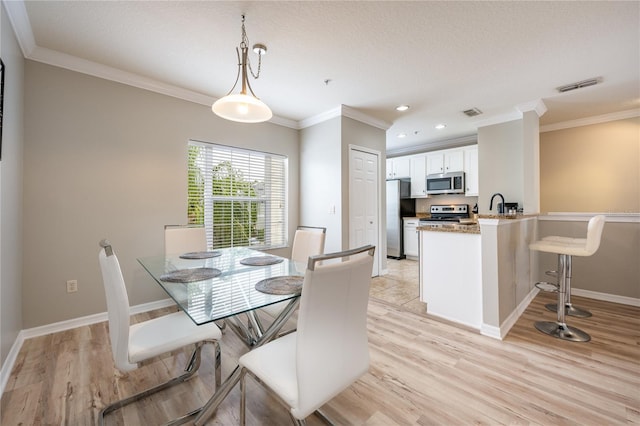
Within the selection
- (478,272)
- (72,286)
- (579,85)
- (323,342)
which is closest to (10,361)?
(72,286)

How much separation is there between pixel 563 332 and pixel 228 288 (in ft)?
9.36

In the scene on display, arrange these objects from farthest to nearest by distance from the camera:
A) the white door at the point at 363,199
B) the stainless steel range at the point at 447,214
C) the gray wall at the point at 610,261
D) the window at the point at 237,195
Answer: the stainless steel range at the point at 447,214
the white door at the point at 363,199
the window at the point at 237,195
the gray wall at the point at 610,261

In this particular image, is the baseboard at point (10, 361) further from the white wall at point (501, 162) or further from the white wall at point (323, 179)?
the white wall at point (501, 162)

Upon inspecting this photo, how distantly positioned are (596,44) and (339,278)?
3.11 meters

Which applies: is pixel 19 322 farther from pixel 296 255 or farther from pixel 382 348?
pixel 382 348

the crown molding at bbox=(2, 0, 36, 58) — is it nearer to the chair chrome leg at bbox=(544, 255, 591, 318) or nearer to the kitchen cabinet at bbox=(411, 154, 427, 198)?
the chair chrome leg at bbox=(544, 255, 591, 318)

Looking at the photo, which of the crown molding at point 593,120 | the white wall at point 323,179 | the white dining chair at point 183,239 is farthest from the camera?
the white wall at point 323,179

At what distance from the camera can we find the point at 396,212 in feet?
18.7

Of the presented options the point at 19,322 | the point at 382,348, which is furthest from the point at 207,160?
the point at 382,348

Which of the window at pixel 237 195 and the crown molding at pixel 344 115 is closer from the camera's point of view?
the window at pixel 237 195

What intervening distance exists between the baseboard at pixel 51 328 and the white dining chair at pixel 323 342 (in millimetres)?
1800

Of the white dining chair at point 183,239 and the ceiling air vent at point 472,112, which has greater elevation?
the ceiling air vent at point 472,112

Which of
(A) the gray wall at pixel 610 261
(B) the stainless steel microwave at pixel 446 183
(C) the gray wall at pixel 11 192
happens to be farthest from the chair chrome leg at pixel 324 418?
(B) the stainless steel microwave at pixel 446 183

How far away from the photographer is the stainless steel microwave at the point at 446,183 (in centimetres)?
508
